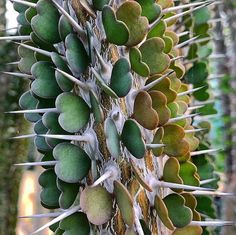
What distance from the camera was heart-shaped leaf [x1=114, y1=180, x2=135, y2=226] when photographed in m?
0.49

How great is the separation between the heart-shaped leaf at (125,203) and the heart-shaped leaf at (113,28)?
134 mm

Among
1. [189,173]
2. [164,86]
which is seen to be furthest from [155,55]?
[189,173]

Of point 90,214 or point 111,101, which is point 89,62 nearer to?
point 111,101

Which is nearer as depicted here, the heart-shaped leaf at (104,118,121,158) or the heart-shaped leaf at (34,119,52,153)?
the heart-shaped leaf at (104,118,121,158)

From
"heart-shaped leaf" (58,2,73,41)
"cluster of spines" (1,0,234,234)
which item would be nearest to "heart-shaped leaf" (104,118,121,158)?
"cluster of spines" (1,0,234,234)

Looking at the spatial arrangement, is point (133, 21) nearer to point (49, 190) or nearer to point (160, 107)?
point (160, 107)

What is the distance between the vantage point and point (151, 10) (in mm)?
554

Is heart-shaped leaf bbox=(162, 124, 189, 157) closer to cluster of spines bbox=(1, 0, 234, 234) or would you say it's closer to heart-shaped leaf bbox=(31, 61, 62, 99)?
cluster of spines bbox=(1, 0, 234, 234)

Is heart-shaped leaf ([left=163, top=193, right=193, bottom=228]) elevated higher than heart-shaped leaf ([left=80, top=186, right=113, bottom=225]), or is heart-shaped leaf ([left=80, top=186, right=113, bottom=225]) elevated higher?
heart-shaped leaf ([left=80, top=186, right=113, bottom=225])

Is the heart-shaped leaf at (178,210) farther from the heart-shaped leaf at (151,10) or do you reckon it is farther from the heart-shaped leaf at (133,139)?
the heart-shaped leaf at (151,10)

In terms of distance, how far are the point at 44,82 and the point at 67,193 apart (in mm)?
117

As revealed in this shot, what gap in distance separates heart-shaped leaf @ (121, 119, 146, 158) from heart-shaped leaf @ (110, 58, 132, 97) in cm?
3

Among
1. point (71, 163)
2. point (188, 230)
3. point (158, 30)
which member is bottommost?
point (188, 230)

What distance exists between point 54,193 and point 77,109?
0.40 ft
